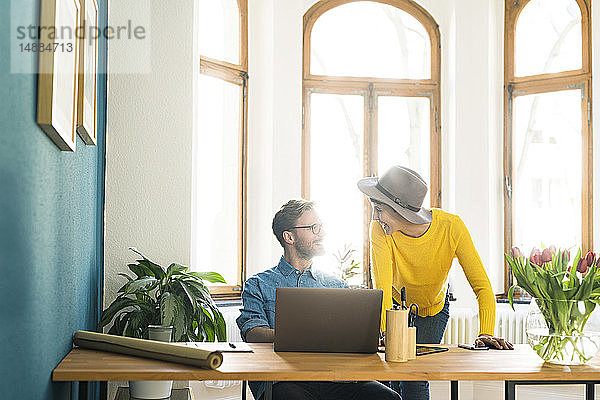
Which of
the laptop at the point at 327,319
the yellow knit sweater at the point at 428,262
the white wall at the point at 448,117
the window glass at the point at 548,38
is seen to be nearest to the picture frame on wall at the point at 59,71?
the laptop at the point at 327,319

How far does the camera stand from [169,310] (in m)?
3.10

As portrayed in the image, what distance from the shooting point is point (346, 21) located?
18.4 feet

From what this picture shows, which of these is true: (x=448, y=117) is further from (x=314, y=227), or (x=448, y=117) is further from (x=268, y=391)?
(x=268, y=391)

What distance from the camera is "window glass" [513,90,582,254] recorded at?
5.31 meters

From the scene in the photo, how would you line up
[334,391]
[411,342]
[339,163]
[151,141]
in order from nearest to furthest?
[411,342] → [334,391] → [151,141] → [339,163]

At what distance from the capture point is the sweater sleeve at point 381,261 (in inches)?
112

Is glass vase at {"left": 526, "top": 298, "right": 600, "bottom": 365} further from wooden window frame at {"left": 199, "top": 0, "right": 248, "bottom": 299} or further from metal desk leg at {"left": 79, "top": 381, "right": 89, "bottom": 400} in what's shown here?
wooden window frame at {"left": 199, "top": 0, "right": 248, "bottom": 299}

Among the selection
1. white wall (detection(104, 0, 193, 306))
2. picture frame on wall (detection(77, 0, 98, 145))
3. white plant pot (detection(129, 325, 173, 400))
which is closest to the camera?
picture frame on wall (detection(77, 0, 98, 145))

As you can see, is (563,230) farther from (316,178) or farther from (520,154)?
(316,178)

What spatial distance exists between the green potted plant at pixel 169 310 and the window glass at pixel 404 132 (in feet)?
8.56

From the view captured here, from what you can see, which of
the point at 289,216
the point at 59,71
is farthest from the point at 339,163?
the point at 59,71

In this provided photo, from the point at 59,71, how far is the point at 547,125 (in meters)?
4.56

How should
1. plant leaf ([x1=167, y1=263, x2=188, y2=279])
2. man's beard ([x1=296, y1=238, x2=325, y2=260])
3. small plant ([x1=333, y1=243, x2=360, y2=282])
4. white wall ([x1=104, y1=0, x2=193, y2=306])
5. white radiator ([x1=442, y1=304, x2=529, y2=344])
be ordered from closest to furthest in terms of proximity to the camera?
man's beard ([x1=296, y1=238, x2=325, y2=260]) < plant leaf ([x1=167, y1=263, x2=188, y2=279]) < white wall ([x1=104, y1=0, x2=193, y2=306]) < white radiator ([x1=442, y1=304, x2=529, y2=344]) < small plant ([x1=333, y1=243, x2=360, y2=282])

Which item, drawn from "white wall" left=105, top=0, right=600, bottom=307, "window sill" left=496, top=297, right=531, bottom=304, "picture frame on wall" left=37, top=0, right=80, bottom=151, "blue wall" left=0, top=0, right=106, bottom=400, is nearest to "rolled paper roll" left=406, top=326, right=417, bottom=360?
"blue wall" left=0, top=0, right=106, bottom=400
